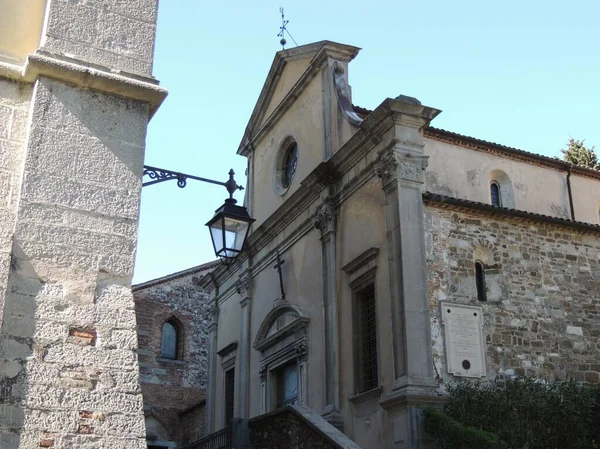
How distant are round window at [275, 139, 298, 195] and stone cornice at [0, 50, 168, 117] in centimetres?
1214

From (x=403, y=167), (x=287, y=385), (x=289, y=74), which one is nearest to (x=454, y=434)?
(x=403, y=167)

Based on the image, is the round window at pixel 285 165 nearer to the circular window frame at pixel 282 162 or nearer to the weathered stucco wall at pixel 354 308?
the circular window frame at pixel 282 162

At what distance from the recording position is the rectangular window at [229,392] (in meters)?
19.0

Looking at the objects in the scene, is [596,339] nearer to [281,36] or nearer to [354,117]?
[354,117]

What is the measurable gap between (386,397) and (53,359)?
7.82m

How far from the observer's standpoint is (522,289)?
1358 centimetres

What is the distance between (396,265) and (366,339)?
5.73 feet

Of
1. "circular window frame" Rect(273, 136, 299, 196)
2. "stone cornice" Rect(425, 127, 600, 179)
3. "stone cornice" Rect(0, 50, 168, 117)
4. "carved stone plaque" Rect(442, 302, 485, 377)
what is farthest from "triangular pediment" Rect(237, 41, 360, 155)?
"stone cornice" Rect(0, 50, 168, 117)

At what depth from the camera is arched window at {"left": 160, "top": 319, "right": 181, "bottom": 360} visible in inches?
994

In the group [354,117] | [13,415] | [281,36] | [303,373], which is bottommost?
[13,415]

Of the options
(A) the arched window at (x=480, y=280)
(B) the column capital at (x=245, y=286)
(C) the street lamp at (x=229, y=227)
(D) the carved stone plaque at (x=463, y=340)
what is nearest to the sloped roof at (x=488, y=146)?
(A) the arched window at (x=480, y=280)

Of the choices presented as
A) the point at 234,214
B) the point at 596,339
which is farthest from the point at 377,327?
the point at 234,214

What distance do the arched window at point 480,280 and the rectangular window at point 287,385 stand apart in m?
4.30

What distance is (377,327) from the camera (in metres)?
12.9
